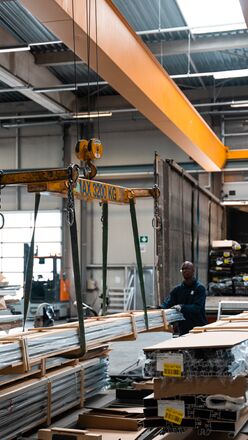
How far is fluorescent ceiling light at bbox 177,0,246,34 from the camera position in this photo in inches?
339

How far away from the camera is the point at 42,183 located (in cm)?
455

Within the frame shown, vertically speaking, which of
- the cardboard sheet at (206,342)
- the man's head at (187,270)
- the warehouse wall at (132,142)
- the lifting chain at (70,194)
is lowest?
the cardboard sheet at (206,342)

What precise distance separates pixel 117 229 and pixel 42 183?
45.1 ft

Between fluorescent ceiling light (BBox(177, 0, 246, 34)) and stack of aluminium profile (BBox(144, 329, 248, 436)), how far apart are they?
5945 mm

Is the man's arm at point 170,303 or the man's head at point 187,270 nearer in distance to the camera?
the man's head at point 187,270

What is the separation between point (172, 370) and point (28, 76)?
10677 millimetres

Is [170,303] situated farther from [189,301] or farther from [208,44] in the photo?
[208,44]

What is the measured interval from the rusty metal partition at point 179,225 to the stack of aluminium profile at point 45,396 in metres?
2.56

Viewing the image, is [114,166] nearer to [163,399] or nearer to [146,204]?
[146,204]

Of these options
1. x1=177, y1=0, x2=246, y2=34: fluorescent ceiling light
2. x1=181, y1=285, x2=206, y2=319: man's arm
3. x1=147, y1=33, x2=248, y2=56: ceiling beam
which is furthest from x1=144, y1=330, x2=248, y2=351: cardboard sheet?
x1=147, y1=33, x2=248, y2=56: ceiling beam

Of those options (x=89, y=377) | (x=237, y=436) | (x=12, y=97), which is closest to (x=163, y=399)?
(x=237, y=436)

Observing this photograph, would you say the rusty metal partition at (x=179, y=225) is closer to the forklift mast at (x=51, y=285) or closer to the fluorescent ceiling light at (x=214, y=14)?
the fluorescent ceiling light at (x=214, y=14)

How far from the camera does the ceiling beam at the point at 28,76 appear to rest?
485 inches

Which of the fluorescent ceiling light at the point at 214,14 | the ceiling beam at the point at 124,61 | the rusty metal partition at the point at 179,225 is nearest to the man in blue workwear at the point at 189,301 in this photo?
the rusty metal partition at the point at 179,225
